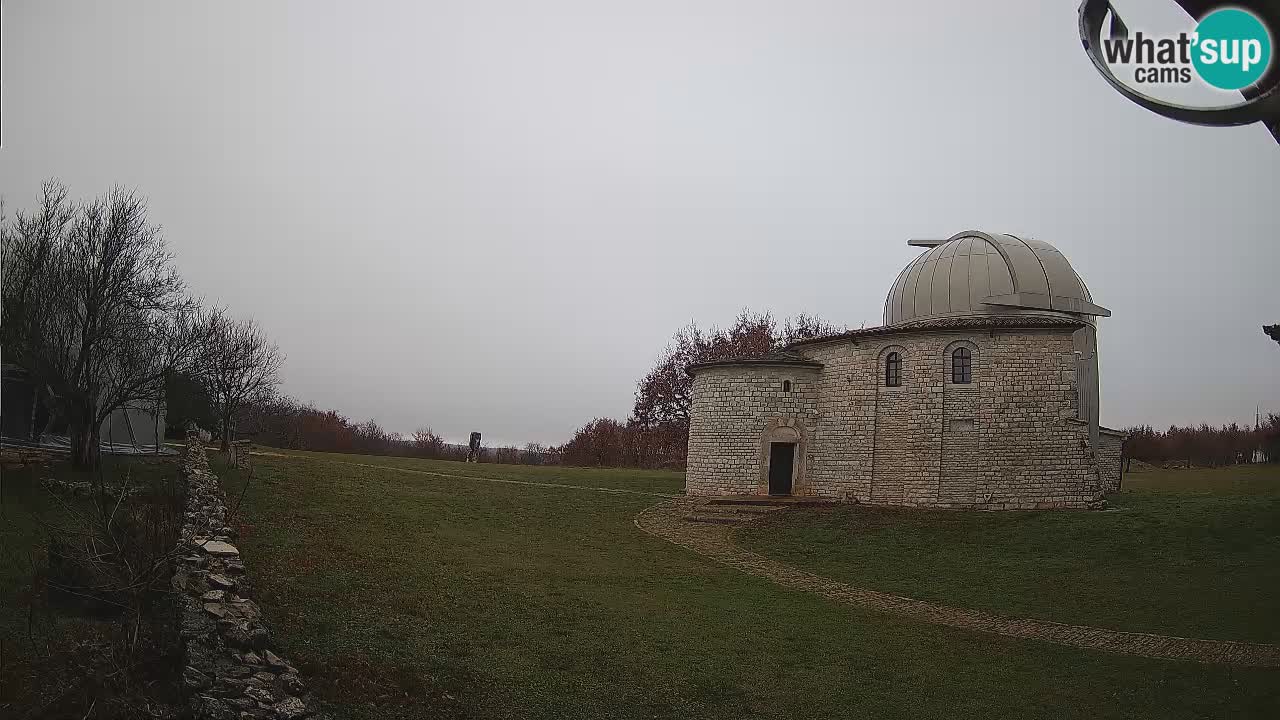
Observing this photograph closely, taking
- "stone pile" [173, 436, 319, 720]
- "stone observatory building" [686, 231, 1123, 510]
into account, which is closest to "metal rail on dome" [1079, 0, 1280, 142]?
"stone pile" [173, 436, 319, 720]

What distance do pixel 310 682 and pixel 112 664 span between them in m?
1.71

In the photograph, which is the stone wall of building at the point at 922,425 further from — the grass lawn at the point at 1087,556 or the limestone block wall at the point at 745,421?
the grass lawn at the point at 1087,556

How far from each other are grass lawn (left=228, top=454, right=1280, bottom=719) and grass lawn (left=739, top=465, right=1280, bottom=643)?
692 millimetres

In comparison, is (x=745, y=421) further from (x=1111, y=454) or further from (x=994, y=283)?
(x=1111, y=454)

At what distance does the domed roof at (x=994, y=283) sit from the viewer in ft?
74.9

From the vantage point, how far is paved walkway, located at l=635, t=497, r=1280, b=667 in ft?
32.8

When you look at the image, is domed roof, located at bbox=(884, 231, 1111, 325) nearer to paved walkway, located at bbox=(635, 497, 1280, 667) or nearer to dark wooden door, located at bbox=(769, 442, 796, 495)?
dark wooden door, located at bbox=(769, 442, 796, 495)

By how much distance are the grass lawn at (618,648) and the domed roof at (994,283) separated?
38.5 ft

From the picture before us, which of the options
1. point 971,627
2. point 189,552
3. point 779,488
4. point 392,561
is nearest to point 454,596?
point 392,561

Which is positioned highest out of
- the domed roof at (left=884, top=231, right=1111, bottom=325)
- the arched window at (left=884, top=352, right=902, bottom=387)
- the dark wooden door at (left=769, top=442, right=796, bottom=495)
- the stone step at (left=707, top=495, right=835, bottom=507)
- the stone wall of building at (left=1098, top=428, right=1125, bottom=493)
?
the domed roof at (left=884, top=231, right=1111, bottom=325)

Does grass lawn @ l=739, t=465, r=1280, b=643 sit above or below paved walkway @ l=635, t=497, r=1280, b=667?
above

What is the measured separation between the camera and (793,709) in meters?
7.91

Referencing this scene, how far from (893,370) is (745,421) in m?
5.17

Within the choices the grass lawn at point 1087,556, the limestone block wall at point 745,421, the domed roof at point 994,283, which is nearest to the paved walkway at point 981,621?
the grass lawn at point 1087,556
